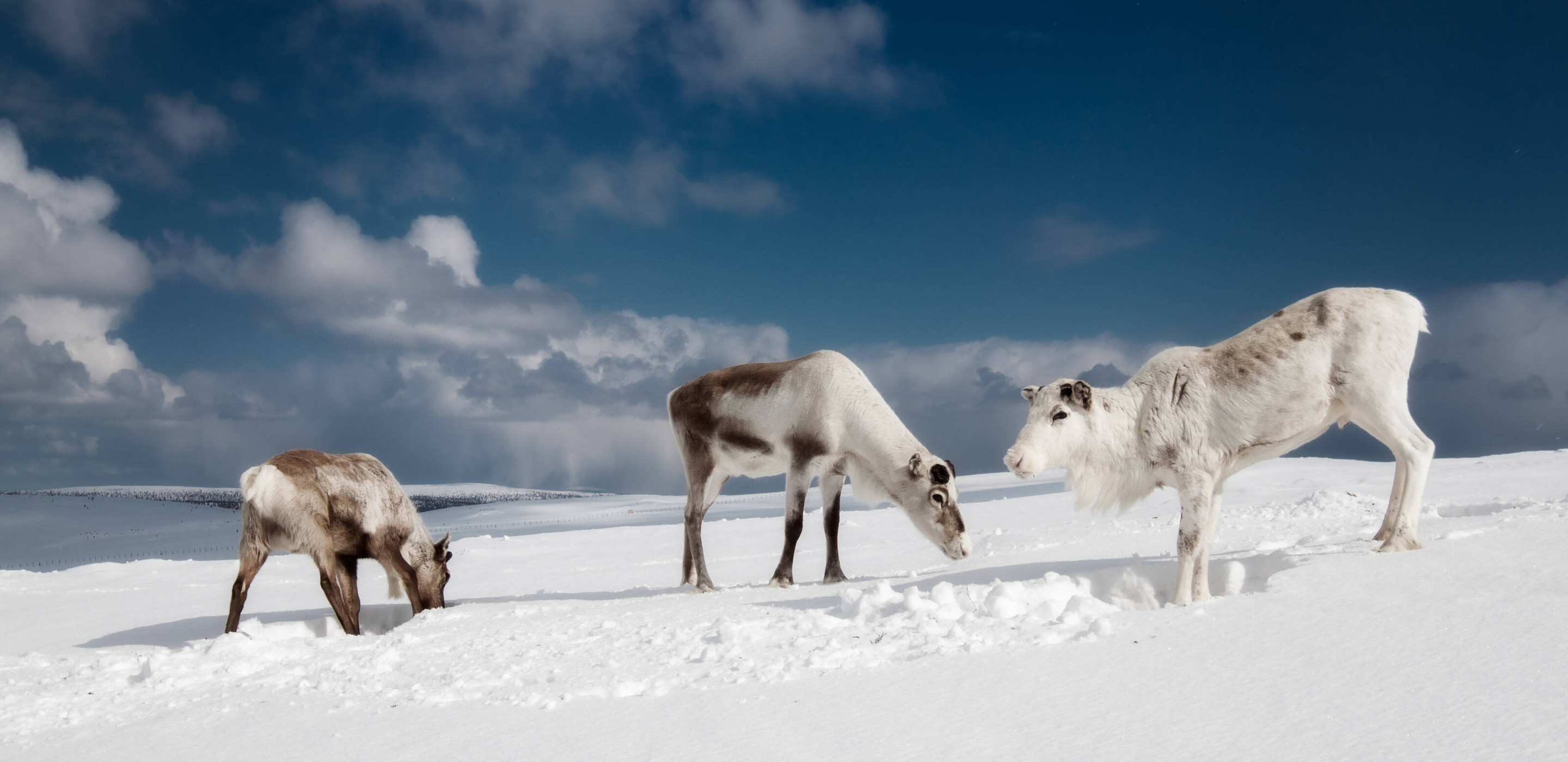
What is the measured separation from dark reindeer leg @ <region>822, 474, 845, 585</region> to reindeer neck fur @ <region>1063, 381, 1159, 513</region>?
110 inches

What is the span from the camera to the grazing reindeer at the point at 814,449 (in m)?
8.35

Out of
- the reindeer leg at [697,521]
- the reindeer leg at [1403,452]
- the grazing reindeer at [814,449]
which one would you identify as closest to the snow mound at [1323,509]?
the reindeer leg at [1403,452]

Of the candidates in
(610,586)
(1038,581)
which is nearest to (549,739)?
(1038,581)

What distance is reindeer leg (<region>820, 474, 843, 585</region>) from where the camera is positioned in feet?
28.1

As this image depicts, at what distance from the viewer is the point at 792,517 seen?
28.5ft

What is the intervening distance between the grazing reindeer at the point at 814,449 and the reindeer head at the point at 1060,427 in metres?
1.90

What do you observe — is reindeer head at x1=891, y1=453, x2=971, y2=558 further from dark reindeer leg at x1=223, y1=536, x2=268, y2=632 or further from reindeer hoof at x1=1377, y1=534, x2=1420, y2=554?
dark reindeer leg at x1=223, y1=536, x2=268, y2=632

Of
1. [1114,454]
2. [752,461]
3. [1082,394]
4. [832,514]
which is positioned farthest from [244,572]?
[1114,454]

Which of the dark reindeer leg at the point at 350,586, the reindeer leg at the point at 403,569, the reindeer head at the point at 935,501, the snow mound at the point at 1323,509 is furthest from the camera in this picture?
the snow mound at the point at 1323,509

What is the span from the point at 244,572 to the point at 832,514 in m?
5.34

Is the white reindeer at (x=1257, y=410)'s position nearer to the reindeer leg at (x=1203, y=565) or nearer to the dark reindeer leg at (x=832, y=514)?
the reindeer leg at (x=1203, y=565)

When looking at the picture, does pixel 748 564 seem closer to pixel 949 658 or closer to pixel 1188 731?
pixel 949 658

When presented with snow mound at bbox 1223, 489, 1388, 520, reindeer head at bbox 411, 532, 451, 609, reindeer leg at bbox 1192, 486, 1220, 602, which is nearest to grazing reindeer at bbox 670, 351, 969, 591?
reindeer head at bbox 411, 532, 451, 609

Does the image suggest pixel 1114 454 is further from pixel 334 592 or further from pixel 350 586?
pixel 350 586
